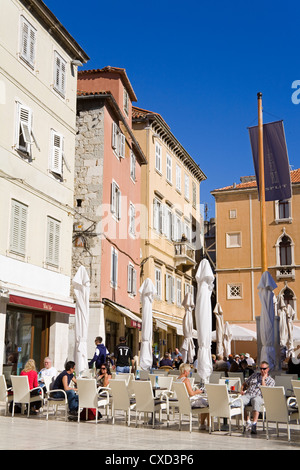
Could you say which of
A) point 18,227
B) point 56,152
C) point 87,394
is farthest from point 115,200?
point 87,394

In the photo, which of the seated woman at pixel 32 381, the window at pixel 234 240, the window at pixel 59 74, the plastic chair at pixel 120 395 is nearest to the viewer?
the plastic chair at pixel 120 395

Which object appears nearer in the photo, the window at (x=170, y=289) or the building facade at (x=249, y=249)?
the window at (x=170, y=289)

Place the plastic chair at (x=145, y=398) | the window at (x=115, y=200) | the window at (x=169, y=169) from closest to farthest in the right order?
the plastic chair at (x=145, y=398) → the window at (x=115, y=200) → the window at (x=169, y=169)

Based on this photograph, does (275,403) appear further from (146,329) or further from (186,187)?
(186,187)

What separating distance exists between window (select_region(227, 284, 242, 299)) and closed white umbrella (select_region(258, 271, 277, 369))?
2665 centimetres

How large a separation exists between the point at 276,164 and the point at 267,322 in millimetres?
5690

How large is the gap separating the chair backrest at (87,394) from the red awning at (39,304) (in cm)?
535

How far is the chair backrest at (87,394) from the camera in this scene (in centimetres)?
1169

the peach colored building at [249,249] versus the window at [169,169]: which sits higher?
the window at [169,169]

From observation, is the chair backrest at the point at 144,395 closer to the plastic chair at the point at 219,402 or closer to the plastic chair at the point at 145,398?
the plastic chair at the point at 145,398

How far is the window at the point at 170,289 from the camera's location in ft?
118

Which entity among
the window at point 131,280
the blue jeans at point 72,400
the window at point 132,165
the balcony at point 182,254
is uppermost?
the window at point 132,165

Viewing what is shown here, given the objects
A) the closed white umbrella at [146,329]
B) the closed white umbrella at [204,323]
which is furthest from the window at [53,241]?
the closed white umbrella at [204,323]

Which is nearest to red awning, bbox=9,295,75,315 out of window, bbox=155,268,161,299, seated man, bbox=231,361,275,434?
seated man, bbox=231,361,275,434
